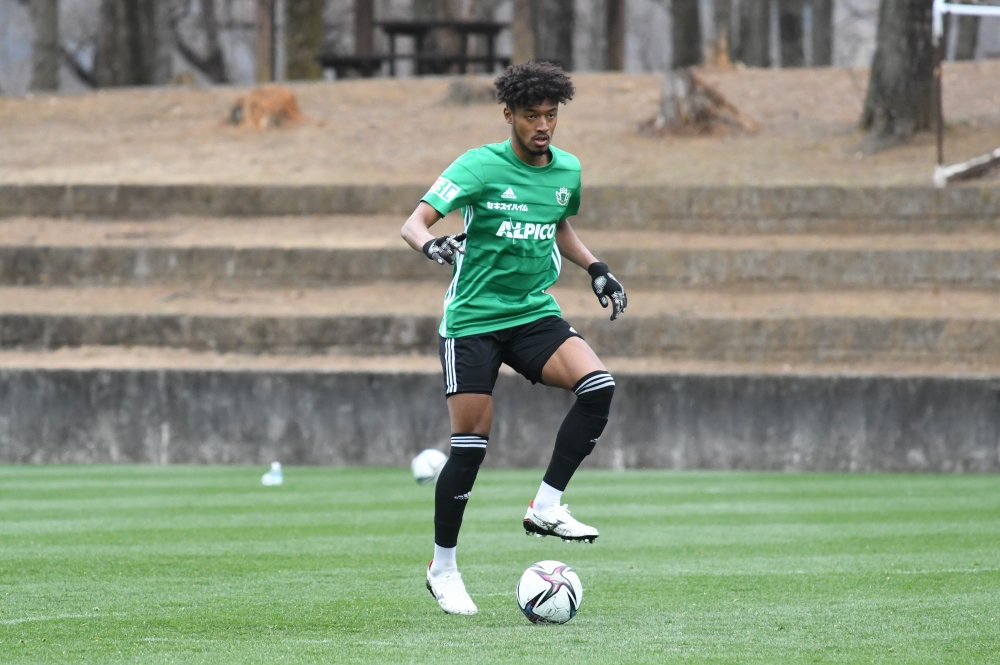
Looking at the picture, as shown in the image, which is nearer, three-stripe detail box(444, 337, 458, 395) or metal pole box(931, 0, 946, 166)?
three-stripe detail box(444, 337, 458, 395)

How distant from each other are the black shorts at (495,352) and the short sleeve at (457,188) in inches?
24.4

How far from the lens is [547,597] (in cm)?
637

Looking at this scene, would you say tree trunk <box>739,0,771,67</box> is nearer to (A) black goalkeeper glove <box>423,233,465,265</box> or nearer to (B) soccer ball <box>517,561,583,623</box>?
(A) black goalkeeper glove <box>423,233,465,265</box>

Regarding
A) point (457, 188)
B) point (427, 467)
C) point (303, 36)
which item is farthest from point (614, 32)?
point (457, 188)

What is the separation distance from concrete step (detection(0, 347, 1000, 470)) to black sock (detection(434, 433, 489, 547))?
8.64 metres

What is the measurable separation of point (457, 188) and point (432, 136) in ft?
63.2

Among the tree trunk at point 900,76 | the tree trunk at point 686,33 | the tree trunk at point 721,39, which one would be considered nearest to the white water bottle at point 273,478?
the tree trunk at point 900,76

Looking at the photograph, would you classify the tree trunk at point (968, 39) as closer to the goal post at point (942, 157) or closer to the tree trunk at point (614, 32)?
the tree trunk at point (614, 32)

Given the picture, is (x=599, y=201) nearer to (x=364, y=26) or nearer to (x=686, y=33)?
(x=686, y=33)

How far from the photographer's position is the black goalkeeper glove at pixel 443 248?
21.0 ft

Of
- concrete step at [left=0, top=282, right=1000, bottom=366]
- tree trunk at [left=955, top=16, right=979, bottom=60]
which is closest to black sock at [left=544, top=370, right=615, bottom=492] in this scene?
concrete step at [left=0, top=282, right=1000, bottom=366]

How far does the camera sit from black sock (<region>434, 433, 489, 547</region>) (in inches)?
270

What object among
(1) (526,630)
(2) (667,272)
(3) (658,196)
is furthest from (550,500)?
(3) (658,196)

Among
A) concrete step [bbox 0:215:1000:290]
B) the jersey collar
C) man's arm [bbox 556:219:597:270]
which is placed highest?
the jersey collar
